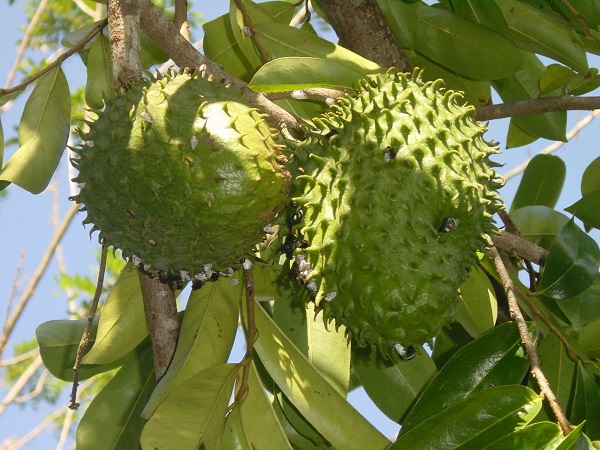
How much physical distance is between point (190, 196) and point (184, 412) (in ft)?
1.79

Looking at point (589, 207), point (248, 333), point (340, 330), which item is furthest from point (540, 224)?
point (248, 333)

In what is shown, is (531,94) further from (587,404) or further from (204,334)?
(204,334)

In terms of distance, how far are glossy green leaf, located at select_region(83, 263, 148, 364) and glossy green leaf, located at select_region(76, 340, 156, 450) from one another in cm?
31

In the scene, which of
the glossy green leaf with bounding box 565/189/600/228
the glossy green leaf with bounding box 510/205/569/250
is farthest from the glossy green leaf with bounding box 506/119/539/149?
the glossy green leaf with bounding box 565/189/600/228

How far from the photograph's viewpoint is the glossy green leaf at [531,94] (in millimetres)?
→ 3102

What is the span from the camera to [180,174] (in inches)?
68.7

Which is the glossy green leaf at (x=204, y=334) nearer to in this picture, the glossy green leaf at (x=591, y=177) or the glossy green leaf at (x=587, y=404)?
the glossy green leaf at (x=587, y=404)

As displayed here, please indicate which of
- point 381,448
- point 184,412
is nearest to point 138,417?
point 184,412

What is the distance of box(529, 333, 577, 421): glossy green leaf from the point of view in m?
2.22

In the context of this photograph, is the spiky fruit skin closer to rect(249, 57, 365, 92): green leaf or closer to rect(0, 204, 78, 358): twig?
rect(249, 57, 365, 92): green leaf

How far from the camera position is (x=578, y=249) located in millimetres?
2307

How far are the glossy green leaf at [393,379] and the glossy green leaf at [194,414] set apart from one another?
0.59 m

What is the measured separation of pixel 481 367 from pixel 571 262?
1.54 feet

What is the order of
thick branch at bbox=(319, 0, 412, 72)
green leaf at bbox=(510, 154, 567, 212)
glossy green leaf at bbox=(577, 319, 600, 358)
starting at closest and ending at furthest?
glossy green leaf at bbox=(577, 319, 600, 358)
thick branch at bbox=(319, 0, 412, 72)
green leaf at bbox=(510, 154, 567, 212)
